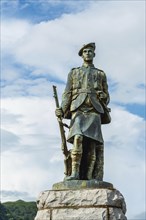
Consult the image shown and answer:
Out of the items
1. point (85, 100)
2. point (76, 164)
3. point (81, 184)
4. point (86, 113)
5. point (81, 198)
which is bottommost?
point (81, 198)

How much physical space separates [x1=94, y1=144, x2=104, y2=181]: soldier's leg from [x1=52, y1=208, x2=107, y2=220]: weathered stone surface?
107 centimetres

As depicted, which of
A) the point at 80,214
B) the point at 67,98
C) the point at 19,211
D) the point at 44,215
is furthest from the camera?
the point at 19,211

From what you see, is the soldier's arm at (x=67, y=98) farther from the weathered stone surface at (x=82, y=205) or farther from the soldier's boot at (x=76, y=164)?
the weathered stone surface at (x=82, y=205)

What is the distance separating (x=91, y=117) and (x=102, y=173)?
48.4 inches

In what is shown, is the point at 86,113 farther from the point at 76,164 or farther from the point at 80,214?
the point at 80,214

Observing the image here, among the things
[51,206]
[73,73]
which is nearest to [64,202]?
[51,206]

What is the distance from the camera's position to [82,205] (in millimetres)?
11219

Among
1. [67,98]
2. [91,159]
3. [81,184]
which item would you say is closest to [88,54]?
[67,98]

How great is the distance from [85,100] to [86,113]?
28cm

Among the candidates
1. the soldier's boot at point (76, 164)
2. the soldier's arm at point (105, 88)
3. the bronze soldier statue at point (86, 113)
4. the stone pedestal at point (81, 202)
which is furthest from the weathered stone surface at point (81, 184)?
the soldier's arm at point (105, 88)

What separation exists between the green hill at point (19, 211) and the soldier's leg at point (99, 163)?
44.0 m

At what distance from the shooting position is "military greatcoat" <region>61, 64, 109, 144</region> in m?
12.1

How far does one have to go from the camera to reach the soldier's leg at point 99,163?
1212cm

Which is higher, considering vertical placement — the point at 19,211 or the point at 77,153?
the point at 19,211
